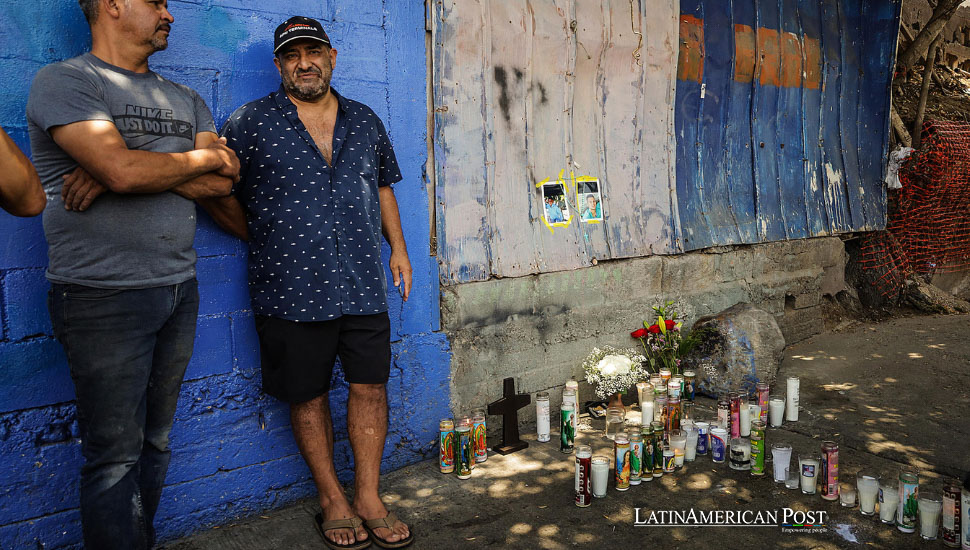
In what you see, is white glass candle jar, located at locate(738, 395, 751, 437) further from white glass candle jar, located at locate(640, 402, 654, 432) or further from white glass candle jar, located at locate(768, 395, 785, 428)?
white glass candle jar, located at locate(640, 402, 654, 432)

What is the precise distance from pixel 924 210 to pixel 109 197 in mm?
7800

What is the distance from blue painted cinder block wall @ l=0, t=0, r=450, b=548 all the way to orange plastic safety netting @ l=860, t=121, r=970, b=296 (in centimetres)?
556

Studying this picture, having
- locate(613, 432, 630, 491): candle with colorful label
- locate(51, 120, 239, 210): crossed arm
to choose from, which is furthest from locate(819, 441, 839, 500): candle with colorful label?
locate(51, 120, 239, 210): crossed arm

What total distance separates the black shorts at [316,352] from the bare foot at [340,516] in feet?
1.60

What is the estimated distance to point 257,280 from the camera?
315 cm

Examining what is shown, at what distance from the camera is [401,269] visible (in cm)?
360

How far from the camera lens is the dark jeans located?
2.47 metres

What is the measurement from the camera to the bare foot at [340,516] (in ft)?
Result: 9.98

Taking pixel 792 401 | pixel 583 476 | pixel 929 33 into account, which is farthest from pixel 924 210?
pixel 583 476

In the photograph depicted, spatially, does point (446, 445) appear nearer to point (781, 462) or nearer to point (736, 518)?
point (736, 518)

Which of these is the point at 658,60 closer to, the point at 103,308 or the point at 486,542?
the point at 486,542

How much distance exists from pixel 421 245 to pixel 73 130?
195 cm

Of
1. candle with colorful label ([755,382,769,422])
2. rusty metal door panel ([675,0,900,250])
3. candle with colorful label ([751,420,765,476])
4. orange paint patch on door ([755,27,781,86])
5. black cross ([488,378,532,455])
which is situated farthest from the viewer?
orange paint patch on door ([755,27,781,86])

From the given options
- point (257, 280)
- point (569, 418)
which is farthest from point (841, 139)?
point (257, 280)
